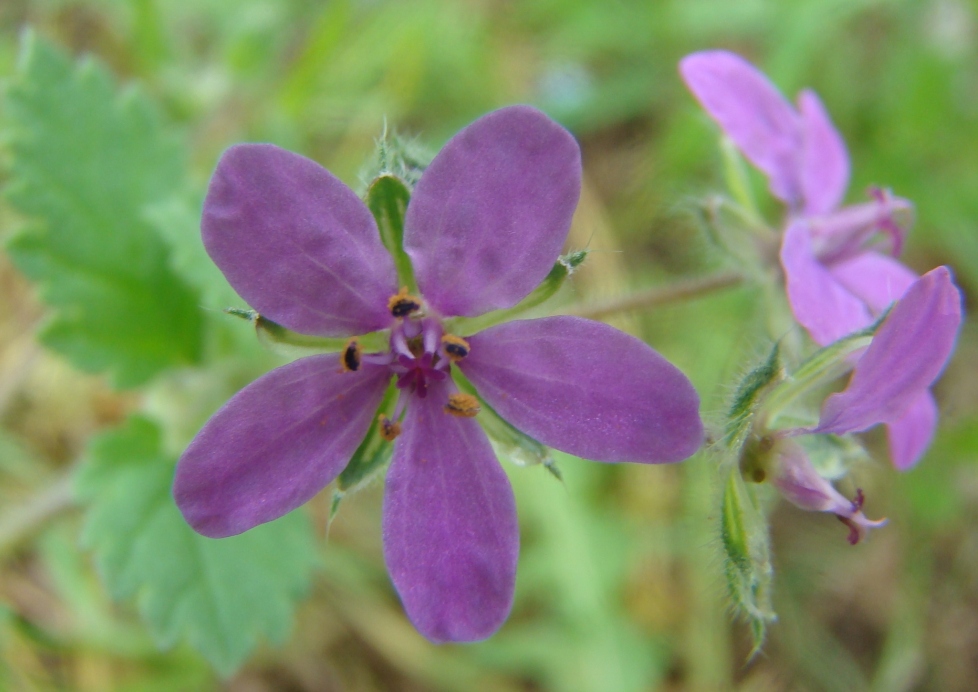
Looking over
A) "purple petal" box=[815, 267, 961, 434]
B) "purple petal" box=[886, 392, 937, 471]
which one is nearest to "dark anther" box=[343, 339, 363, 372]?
"purple petal" box=[815, 267, 961, 434]

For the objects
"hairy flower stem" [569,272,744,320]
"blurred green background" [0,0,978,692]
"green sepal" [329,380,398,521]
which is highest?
"green sepal" [329,380,398,521]

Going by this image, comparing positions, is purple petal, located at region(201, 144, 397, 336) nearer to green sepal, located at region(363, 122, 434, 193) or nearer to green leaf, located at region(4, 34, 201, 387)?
green sepal, located at region(363, 122, 434, 193)

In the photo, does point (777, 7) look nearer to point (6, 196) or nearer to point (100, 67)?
point (100, 67)

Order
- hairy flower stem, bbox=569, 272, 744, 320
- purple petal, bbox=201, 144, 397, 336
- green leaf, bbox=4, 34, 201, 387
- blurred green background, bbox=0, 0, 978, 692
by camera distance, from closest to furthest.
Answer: purple petal, bbox=201, 144, 397, 336, hairy flower stem, bbox=569, 272, 744, 320, green leaf, bbox=4, 34, 201, 387, blurred green background, bbox=0, 0, 978, 692

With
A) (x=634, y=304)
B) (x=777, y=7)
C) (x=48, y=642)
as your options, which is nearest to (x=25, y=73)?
(x=48, y=642)

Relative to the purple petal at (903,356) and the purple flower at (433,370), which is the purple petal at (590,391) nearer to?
the purple flower at (433,370)

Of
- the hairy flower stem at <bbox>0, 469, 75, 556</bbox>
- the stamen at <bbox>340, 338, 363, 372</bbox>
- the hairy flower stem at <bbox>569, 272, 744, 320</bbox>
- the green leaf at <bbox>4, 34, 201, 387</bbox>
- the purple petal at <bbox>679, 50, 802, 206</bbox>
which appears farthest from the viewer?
the hairy flower stem at <bbox>0, 469, 75, 556</bbox>

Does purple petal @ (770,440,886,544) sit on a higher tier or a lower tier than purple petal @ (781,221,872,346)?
lower

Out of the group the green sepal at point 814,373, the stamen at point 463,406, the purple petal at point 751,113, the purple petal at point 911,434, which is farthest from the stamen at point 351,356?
the purple petal at point 911,434
